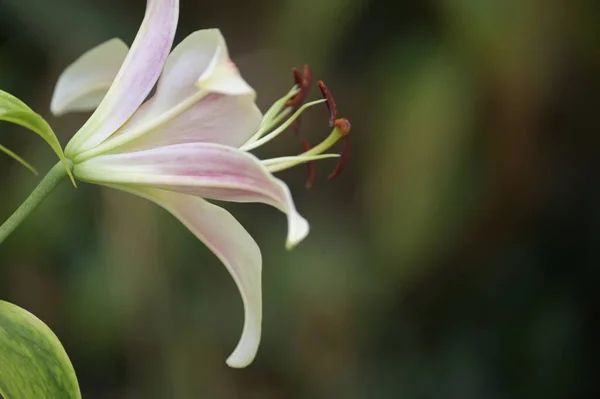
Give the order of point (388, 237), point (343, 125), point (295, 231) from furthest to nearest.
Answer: point (388, 237) → point (343, 125) → point (295, 231)

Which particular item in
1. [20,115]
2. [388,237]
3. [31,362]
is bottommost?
[388,237]

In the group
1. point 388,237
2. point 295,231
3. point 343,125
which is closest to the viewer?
point 295,231

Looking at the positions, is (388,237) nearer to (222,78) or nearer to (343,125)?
(343,125)

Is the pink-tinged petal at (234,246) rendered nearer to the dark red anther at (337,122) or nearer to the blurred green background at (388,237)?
the dark red anther at (337,122)

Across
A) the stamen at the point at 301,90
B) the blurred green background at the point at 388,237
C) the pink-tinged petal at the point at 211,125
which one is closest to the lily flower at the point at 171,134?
the pink-tinged petal at the point at 211,125

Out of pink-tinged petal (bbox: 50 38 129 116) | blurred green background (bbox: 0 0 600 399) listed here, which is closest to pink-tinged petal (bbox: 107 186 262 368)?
pink-tinged petal (bbox: 50 38 129 116)

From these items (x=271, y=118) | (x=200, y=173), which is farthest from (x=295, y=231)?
(x=271, y=118)

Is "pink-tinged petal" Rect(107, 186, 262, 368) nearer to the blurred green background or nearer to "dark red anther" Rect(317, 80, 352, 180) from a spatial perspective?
"dark red anther" Rect(317, 80, 352, 180)
